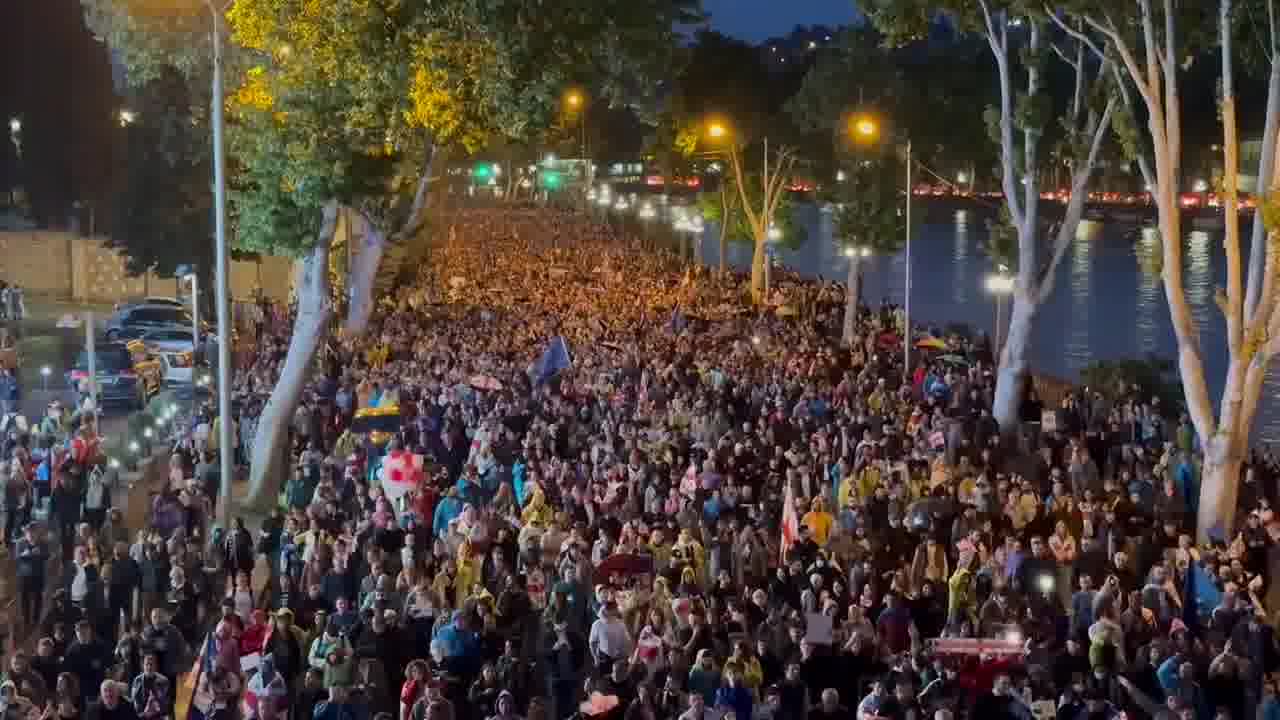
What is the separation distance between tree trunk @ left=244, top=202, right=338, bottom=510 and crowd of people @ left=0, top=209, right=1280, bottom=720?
2.15ft

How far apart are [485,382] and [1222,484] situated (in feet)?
32.3

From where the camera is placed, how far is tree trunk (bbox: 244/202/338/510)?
2009 cm

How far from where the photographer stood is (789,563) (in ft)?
43.4

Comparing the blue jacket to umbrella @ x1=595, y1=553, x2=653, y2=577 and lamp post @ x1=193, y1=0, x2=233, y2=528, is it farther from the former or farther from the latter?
lamp post @ x1=193, y1=0, x2=233, y2=528

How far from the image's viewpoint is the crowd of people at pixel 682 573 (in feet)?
35.4

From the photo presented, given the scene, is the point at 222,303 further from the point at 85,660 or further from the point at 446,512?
the point at 85,660

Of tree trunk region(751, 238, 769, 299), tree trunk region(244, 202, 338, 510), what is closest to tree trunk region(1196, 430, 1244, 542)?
tree trunk region(244, 202, 338, 510)

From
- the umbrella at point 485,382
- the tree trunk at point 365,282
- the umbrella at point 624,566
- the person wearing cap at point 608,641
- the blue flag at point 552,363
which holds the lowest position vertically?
the person wearing cap at point 608,641

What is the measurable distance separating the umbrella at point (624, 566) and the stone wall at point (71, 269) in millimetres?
35550

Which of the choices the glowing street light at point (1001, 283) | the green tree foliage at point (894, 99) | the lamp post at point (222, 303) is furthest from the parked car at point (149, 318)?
the lamp post at point (222, 303)

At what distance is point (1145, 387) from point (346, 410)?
16.2 meters

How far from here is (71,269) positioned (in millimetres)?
47562

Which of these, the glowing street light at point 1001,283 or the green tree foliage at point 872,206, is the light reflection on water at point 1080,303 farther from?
the glowing street light at point 1001,283

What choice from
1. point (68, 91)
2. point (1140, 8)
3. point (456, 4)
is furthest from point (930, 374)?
point (68, 91)
